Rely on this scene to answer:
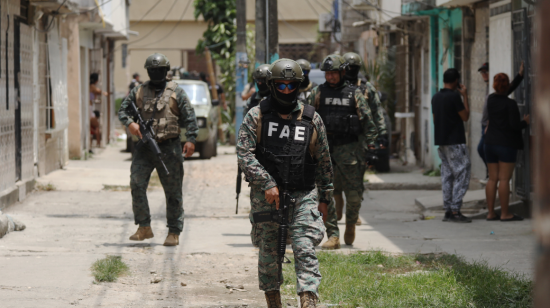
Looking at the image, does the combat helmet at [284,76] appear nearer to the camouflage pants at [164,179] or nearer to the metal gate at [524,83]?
the camouflage pants at [164,179]

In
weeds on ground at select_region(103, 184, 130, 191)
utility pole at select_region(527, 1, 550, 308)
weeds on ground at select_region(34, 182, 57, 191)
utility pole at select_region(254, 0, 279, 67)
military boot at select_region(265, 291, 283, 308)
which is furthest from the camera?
weeds on ground at select_region(103, 184, 130, 191)

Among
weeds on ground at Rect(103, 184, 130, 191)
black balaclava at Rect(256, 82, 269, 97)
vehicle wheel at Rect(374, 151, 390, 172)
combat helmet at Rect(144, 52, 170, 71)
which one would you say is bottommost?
weeds on ground at Rect(103, 184, 130, 191)

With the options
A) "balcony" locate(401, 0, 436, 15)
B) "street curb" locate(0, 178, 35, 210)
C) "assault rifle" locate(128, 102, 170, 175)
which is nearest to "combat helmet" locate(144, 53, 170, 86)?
"assault rifle" locate(128, 102, 170, 175)

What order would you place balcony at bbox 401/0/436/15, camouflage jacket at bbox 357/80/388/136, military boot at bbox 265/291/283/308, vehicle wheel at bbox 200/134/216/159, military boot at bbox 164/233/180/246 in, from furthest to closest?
vehicle wheel at bbox 200/134/216/159
balcony at bbox 401/0/436/15
camouflage jacket at bbox 357/80/388/136
military boot at bbox 164/233/180/246
military boot at bbox 265/291/283/308

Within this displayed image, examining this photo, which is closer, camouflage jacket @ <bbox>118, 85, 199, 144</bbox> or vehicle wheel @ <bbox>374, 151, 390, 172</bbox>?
camouflage jacket @ <bbox>118, 85, 199, 144</bbox>

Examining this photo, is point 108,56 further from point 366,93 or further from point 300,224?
point 300,224

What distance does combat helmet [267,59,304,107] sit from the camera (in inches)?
182

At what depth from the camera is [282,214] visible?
15.0ft

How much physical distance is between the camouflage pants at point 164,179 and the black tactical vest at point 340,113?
1441 mm

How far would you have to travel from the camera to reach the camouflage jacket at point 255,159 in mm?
4539

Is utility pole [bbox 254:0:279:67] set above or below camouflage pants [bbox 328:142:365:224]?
above

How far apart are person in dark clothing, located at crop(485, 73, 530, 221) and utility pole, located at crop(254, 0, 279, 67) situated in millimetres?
2901

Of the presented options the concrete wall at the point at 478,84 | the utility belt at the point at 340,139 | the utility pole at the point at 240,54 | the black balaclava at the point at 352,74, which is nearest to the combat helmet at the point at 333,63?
the black balaclava at the point at 352,74

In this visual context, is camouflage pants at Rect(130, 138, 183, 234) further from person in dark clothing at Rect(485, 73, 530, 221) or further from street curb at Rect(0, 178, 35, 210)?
person in dark clothing at Rect(485, 73, 530, 221)
